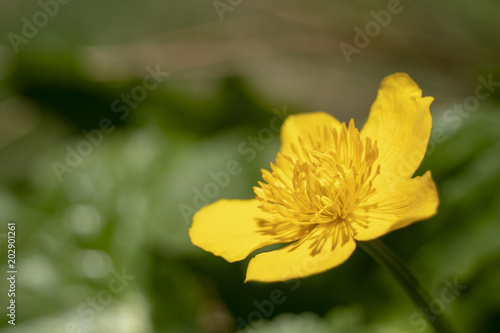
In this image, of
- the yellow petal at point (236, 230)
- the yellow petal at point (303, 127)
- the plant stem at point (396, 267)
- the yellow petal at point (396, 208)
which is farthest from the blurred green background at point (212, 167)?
the yellow petal at point (303, 127)

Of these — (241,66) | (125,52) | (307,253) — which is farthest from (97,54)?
(307,253)

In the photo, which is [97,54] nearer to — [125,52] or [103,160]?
[125,52]

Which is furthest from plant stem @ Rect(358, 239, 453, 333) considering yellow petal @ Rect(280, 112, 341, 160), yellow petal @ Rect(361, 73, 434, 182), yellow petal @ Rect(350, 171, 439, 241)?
yellow petal @ Rect(280, 112, 341, 160)

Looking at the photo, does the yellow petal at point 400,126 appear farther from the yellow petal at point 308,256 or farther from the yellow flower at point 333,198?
the yellow petal at point 308,256

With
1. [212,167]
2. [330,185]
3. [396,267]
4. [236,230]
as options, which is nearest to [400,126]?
[330,185]

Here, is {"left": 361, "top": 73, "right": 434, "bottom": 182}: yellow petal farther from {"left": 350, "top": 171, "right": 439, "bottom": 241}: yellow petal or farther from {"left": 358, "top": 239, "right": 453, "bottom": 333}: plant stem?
{"left": 358, "top": 239, "right": 453, "bottom": 333}: plant stem

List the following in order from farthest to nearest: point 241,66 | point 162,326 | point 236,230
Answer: point 241,66, point 162,326, point 236,230
